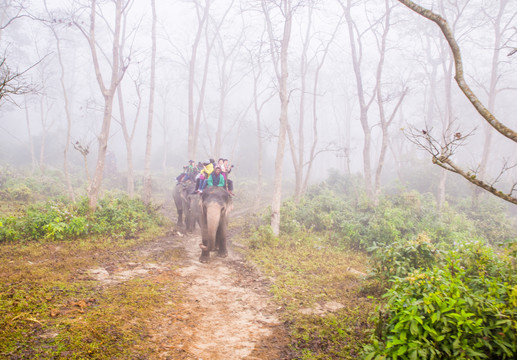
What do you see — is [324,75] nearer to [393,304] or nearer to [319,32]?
[319,32]

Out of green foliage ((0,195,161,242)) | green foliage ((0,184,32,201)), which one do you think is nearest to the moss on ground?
green foliage ((0,195,161,242))

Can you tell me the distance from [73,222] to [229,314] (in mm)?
5606

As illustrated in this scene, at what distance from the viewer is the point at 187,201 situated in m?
11.8

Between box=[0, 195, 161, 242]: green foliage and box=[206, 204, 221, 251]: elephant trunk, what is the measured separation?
10.2ft

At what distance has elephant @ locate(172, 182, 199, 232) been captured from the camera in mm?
11516

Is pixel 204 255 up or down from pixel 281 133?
down

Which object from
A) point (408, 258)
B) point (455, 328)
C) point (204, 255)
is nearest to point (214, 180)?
point (204, 255)

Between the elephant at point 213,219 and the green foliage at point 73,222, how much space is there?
287 centimetres

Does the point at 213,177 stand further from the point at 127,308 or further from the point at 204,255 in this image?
the point at 127,308

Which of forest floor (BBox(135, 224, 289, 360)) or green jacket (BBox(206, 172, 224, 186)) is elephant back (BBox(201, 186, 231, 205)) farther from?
forest floor (BBox(135, 224, 289, 360))

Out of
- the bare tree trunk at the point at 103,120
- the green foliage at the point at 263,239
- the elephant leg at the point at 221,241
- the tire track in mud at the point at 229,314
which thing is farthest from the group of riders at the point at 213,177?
the bare tree trunk at the point at 103,120

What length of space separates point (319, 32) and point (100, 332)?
19.5 meters

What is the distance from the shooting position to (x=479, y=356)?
255cm

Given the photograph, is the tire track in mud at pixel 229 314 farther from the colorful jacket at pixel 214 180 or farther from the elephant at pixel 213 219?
the colorful jacket at pixel 214 180
